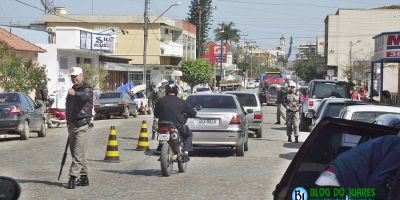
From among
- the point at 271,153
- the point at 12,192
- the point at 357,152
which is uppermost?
the point at 357,152

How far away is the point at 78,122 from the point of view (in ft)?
36.7

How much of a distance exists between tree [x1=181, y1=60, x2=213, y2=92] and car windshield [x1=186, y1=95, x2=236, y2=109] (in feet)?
206

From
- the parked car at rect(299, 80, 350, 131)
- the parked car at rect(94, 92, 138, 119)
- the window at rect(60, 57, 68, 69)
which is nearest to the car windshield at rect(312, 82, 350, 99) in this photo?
the parked car at rect(299, 80, 350, 131)

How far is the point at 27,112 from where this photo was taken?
21875mm

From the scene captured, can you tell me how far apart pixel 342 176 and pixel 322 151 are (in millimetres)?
1266

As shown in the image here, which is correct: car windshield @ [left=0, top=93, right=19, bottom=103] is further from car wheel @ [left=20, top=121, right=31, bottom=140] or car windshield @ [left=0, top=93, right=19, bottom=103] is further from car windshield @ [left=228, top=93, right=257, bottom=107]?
car windshield @ [left=228, top=93, right=257, bottom=107]

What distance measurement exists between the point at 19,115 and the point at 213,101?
7084 mm

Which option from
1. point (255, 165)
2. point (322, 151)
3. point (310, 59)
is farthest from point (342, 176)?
point (310, 59)

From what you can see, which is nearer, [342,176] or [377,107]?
[342,176]

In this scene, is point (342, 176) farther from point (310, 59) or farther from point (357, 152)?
point (310, 59)

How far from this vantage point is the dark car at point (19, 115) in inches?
829

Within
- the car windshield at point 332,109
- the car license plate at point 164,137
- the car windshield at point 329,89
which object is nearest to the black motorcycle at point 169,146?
the car license plate at point 164,137

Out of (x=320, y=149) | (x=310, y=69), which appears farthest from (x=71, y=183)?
(x=310, y=69)

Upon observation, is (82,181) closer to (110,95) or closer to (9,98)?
(9,98)
